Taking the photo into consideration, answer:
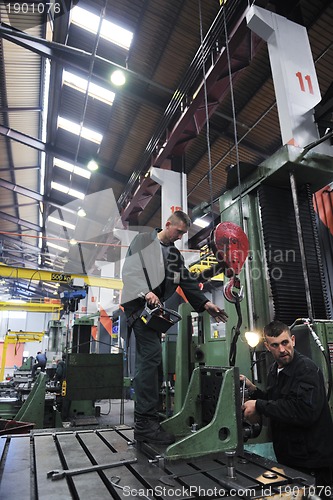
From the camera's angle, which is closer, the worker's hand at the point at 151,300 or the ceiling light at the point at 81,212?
the worker's hand at the point at 151,300

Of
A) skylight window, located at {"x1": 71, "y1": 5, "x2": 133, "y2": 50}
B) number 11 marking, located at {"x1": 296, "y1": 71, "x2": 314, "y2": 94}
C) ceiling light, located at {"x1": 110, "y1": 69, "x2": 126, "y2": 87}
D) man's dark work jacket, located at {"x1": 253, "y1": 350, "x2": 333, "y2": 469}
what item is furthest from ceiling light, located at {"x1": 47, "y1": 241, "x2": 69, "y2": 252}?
man's dark work jacket, located at {"x1": 253, "y1": 350, "x2": 333, "y2": 469}

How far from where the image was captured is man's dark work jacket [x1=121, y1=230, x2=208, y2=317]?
193cm

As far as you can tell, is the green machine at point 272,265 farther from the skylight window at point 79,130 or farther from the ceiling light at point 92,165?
the ceiling light at point 92,165

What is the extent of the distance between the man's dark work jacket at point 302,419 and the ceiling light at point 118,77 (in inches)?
207

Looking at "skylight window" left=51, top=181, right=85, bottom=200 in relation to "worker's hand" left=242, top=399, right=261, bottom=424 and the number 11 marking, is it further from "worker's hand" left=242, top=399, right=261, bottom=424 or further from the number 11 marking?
"worker's hand" left=242, top=399, right=261, bottom=424

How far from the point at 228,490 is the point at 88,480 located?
51 centimetres

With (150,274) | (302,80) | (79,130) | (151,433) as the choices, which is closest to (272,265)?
(150,274)

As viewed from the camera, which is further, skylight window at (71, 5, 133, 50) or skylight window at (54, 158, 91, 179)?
skylight window at (54, 158, 91, 179)

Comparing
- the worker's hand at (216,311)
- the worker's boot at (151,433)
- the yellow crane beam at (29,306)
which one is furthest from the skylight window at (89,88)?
the yellow crane beam at (29,306)

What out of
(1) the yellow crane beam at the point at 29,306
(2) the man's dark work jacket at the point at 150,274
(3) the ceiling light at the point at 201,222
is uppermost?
(3) the ceiling light at the point at 201,222

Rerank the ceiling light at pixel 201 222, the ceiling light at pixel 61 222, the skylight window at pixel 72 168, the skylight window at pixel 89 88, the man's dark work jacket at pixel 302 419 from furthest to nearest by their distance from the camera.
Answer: the ceiling light at pixel 61 222
the skylight window at pixel 72 168
the ceiling light at pixel 201 222
the skylight window at pixel 89 88
the man's dark work jacket at pixel 302 419

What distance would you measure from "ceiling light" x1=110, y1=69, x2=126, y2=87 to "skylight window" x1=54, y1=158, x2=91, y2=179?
12.5ft

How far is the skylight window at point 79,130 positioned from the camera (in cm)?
779

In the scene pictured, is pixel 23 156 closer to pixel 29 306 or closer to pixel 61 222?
pixel 61 222
